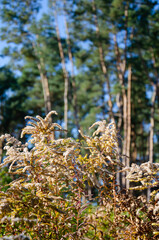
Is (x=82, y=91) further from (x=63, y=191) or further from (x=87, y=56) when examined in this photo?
(x=63, y=191)

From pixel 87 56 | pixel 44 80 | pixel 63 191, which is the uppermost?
pixel 87 56

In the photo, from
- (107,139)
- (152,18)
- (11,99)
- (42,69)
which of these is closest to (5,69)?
(11,99)

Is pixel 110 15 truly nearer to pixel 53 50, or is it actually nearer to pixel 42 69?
pixel 53 50

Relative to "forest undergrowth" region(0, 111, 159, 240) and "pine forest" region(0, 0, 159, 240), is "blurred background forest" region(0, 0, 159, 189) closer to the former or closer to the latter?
"pine forest" region(0, 0, 159, 240)

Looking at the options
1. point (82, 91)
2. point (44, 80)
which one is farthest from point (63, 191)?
point (82, 91)

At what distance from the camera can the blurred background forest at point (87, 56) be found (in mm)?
12148

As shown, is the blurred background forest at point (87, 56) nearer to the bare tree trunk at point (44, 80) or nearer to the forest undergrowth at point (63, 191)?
the bare tree trunk at point (44, 80)

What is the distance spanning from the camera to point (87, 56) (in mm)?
15883

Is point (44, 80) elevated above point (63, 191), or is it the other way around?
point (44, 80)

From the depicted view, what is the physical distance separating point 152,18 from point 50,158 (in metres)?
11.9

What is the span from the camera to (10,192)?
1.12 m

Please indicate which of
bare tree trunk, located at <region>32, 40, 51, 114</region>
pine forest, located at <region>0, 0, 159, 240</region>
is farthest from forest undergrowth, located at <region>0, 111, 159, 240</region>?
bare tree trunk, located at <region>32, 40, 51, 114</region>

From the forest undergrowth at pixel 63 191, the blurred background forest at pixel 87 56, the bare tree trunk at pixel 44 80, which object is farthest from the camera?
the bare tree trunk at pixel 44 80

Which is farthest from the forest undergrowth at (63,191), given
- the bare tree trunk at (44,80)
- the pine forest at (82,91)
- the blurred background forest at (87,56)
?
the bare tree trunk at (44,80)
